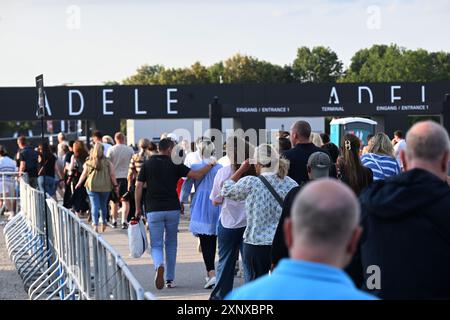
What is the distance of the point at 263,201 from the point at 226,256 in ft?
5.29

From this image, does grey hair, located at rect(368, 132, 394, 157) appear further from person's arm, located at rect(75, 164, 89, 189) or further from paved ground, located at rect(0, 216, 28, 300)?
person's arm, located at rect(75, 164, 89, 189)

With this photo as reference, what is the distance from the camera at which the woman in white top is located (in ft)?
31.9

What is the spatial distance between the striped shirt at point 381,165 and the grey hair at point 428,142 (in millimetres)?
4293

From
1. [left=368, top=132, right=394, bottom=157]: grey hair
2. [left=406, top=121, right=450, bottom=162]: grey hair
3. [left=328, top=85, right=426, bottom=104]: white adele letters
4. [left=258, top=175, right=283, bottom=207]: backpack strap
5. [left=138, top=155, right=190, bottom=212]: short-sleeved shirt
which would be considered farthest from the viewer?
[left=328, top=85, right=426, bottom=104]: white adele letters

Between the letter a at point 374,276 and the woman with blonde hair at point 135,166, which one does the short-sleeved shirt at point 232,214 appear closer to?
the letter a at point 374,276

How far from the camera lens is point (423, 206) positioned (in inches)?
180

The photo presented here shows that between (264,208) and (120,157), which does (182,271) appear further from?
(120,157)

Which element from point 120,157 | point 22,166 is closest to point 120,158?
point 120,157

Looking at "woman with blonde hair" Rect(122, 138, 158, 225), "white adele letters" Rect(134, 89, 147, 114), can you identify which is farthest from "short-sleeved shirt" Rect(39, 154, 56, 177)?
"white adele letters" Rect(134, 89, 147, 114)

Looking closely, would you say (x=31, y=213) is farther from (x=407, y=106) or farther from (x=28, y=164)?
(x=407, y=106)

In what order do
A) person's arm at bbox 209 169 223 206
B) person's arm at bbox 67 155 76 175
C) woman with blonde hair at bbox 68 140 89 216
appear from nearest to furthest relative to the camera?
1. person's arm at bbox 209 169 223 206
2. woman with blonde hair at bbox 68 140 89 216
3. person's arm at bbox 67 155 76 175

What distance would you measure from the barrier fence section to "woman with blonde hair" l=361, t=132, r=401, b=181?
267 cm
